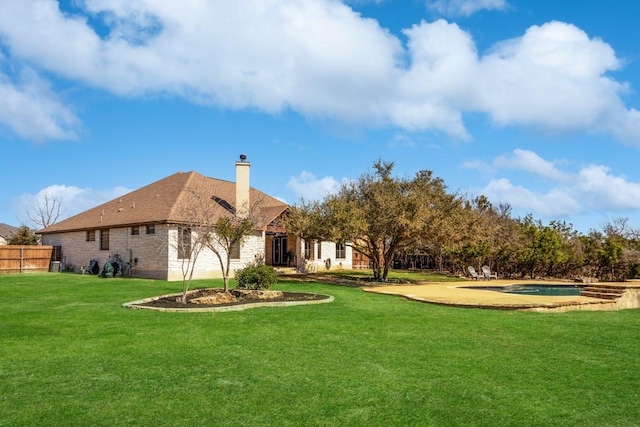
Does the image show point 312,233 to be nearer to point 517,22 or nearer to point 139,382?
point 517,22

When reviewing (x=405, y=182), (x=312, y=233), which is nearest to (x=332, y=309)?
(x=312, y=233)

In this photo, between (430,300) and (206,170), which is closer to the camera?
(430,300)

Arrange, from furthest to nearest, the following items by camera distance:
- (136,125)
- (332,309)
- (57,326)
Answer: (136,125) < (332,309) < (57,326)

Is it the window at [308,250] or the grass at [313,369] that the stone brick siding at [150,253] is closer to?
the window at [308,250]

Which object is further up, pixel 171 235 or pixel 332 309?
pixel 171 235

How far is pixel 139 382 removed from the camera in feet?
20.5

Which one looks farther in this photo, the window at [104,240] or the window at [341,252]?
the window at [341,252]

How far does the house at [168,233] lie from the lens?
2359 centimetres

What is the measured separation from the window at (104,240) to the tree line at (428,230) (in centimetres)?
1099

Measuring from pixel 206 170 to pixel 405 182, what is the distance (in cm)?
1426

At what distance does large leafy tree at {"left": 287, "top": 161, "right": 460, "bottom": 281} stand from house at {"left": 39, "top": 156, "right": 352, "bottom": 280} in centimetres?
273

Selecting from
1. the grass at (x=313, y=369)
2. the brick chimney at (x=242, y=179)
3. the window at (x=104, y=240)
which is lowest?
the grass at (x=313, y=369)

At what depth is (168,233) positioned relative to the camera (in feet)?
76.4

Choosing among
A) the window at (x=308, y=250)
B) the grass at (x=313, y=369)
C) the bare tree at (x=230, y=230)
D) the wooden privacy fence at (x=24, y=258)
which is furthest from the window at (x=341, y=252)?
the grass at (x=313, y=369)
